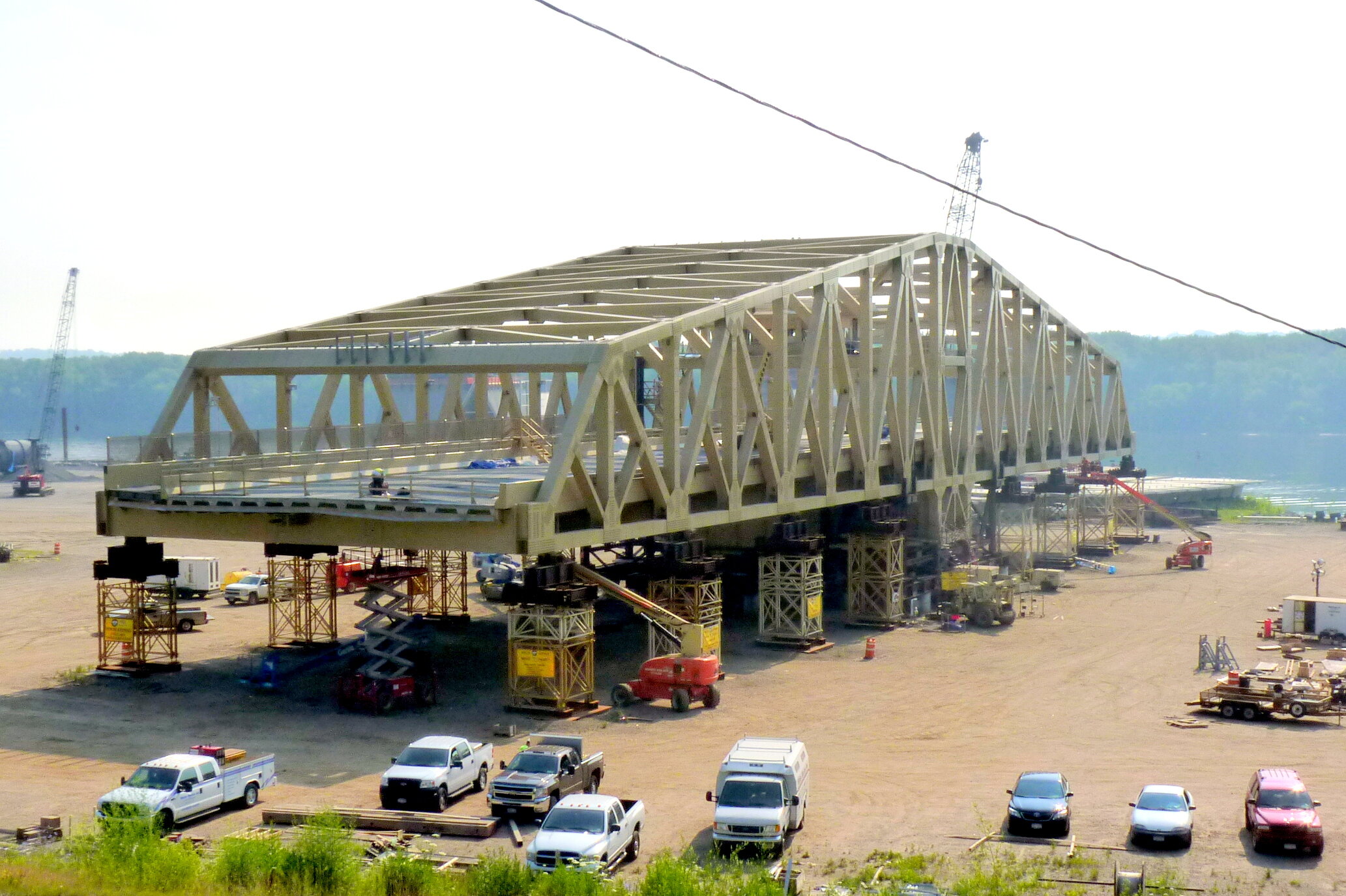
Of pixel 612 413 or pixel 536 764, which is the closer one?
pixel 536 764

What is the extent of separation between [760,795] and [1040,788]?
16.6 ft

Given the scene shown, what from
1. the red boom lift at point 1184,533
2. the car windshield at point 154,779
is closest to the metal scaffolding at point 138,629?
the car windshield at point 154,779

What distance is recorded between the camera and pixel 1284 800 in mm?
24891

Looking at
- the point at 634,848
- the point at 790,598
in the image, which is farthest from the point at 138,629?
the point at 634,848

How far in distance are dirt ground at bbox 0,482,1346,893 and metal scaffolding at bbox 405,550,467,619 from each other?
5.13ft

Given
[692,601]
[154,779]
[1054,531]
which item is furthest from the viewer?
[1054,531]

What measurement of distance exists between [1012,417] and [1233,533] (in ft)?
86.9

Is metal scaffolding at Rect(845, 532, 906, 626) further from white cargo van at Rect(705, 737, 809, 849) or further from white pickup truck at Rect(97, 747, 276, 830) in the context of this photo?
white pickup truck at Rect(97, 747, 276, 830)

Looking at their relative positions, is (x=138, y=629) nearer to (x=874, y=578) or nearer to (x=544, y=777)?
(x=544, y=777)

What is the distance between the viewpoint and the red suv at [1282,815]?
24.0m

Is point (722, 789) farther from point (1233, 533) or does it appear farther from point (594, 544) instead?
point (1233, 533)

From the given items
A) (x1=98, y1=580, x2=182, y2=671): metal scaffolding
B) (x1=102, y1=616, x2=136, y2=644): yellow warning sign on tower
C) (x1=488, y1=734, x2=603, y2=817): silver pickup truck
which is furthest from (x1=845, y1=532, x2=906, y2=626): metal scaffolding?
(x1=488, y1=734, x2=603, y2=817): silver pickup truck

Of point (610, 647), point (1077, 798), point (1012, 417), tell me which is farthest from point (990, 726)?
point (1012, 417)

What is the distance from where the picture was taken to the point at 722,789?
81.1 ft
